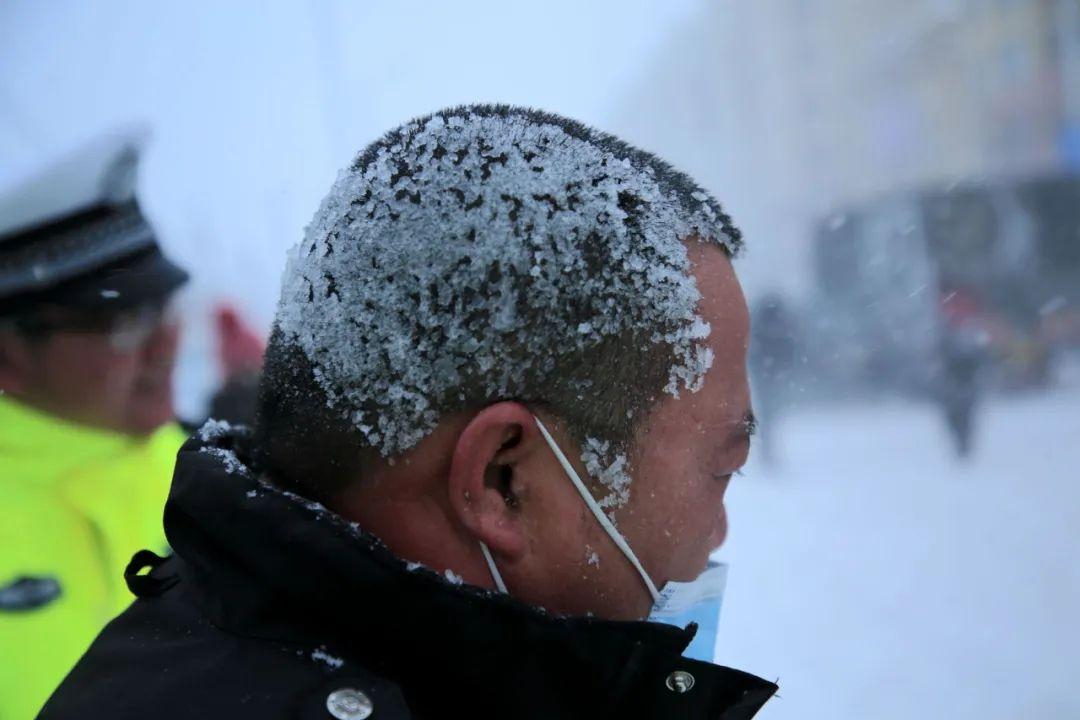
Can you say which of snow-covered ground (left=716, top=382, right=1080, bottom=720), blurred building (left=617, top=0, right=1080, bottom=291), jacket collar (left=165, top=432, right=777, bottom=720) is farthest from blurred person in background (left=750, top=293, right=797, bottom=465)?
blurred building (left=617, top=0, right=1080, bottom=291)

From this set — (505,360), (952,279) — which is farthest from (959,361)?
(505,360)

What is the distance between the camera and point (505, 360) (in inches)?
35.8

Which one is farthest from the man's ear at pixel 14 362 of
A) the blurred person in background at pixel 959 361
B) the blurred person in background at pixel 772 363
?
the blurred person in background at pixel 959 361

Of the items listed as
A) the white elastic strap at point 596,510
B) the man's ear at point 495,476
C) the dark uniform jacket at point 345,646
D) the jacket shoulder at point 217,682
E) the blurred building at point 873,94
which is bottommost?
the jacket shoulder at point 217,682

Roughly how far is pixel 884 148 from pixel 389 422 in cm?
1009

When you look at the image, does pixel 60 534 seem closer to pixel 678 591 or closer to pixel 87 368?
pixel 87 368

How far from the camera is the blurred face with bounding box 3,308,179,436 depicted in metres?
2.06

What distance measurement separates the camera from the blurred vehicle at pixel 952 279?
26.2 ft

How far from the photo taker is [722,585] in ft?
4.19

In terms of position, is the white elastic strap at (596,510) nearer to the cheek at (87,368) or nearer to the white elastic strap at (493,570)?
the white elastic strap at (493,570)

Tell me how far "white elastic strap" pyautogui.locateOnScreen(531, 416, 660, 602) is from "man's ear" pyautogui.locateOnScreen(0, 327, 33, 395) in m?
1.69

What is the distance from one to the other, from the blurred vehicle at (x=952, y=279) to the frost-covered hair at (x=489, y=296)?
7097 millimetres

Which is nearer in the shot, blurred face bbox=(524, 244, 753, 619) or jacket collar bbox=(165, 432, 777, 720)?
jacket collar bbox=(165, 432, 777, 720)

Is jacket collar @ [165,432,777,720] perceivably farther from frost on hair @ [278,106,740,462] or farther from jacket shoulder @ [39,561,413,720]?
frost on hair @ [278,106,740,462]
